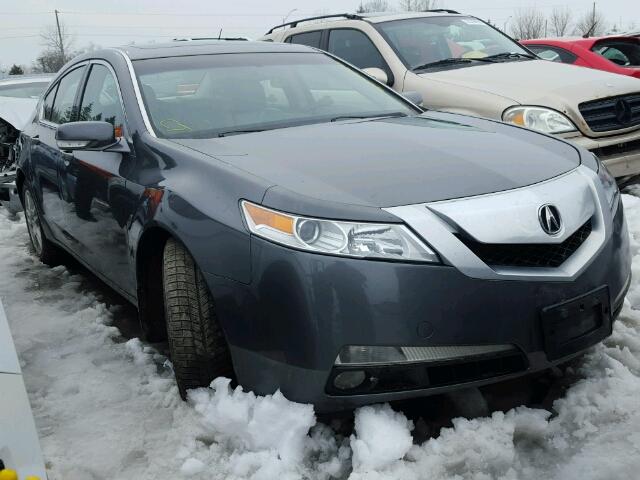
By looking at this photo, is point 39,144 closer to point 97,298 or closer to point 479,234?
point 97,298

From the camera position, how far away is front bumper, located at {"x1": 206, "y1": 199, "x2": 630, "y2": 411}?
220 cm

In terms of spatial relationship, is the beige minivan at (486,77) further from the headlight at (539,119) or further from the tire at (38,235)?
the tire at (38,235)

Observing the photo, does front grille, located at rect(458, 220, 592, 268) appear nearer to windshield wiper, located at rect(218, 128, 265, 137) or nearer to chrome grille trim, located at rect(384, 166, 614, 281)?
chrome grille trim, located at rect(384, 166, 614, 281)

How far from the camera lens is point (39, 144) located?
4.61 metres

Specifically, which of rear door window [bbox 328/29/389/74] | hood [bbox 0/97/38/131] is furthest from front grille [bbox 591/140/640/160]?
hood [bbox 0/97/38/131]

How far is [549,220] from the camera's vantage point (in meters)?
2.38

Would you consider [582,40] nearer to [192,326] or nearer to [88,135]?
[88,135]

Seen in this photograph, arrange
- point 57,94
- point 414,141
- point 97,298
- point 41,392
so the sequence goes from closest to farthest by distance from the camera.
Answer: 1. point 414,141
2. point 41,392
3. point 97,298
4. point 57,94

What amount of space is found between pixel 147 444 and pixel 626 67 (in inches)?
299

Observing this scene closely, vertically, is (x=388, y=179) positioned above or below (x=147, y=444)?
above

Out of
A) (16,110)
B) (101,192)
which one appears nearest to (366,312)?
(101,192)

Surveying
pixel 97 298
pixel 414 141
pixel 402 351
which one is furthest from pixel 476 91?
pixel 402 351

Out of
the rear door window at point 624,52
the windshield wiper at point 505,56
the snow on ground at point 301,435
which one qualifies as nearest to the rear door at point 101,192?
the snow on ground at point 301,435

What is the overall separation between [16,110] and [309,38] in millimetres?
3131
